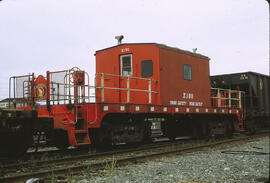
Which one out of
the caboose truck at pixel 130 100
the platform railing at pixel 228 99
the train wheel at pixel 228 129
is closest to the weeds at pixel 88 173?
the caboose truck at pixel 130 100

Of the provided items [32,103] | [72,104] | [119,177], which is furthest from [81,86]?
[119,177]

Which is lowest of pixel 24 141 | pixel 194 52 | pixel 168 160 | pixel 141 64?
pixel 168 160

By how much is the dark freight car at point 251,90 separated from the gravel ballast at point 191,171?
902 centimetres

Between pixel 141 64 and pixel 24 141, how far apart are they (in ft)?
16.0

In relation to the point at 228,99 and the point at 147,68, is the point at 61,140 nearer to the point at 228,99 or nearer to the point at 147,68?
the point at 147,68

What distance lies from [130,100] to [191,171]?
16.0 feet

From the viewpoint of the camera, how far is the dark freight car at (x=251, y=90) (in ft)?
51.2

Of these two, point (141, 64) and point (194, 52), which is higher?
point (194, 52)

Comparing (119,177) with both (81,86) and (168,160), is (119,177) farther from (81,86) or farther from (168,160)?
(81,86)

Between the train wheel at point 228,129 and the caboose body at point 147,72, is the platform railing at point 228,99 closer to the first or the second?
the train wheel at point 228,129

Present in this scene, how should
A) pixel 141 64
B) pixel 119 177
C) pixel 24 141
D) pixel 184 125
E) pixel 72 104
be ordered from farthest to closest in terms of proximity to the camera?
pixel 184 125, pixel 141 64, pixel 72 104, pixel 24 141, pixel 119 177

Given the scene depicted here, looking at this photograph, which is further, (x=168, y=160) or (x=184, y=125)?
(x=184, y=125)

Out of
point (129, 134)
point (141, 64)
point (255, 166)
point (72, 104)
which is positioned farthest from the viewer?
point (141, 64)

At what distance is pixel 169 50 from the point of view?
1067 cm
